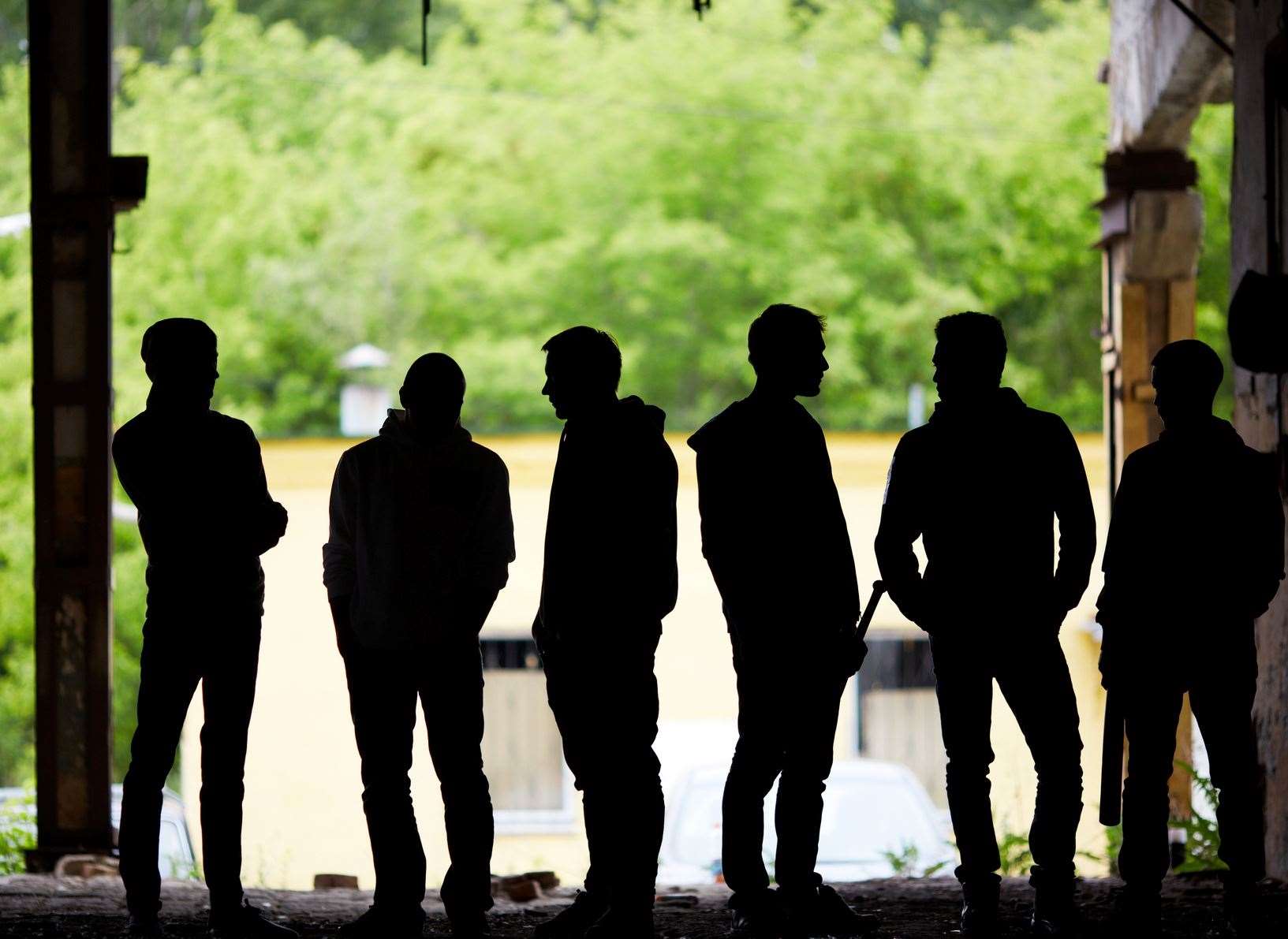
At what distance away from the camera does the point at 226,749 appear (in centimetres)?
497

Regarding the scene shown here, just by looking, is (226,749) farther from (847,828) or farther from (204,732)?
(847,828)

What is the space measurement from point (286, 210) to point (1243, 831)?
26364mm

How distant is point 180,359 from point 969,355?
7.49 feet

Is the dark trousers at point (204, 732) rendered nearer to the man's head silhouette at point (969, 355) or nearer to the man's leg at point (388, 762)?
the man's leg at point (388, 762)

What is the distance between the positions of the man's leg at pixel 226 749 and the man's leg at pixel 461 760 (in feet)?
1.77

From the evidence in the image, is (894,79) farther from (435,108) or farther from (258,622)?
(258,622)

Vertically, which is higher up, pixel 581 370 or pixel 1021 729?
pixel 581 370

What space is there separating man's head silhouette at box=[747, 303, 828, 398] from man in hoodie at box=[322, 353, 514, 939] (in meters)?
0.82

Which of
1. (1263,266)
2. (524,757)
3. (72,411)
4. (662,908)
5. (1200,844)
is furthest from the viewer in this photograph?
(524,757)

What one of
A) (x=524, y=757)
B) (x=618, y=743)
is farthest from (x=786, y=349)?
(x=524, y=757)

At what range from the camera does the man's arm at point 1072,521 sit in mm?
4797

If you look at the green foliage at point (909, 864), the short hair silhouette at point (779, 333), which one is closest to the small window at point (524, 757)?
the green foliage at point (909, 864)

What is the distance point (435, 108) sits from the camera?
1256 inches

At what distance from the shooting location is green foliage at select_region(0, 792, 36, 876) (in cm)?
877
